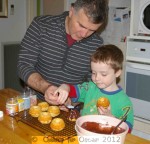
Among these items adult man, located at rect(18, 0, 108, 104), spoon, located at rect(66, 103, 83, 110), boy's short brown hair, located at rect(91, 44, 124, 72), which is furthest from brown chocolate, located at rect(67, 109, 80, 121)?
adult man, located at rect(18, 0, 108, 104)

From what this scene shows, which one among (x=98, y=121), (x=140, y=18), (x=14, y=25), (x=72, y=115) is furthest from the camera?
(x=14, y=25)

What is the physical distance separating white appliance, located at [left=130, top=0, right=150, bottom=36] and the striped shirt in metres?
0.99

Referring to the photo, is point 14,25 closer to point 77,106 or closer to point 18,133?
point 77,106

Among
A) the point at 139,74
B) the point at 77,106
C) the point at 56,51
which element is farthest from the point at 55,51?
the point at 139,74

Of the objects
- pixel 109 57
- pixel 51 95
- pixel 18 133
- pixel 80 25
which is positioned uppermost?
pixel 80 25

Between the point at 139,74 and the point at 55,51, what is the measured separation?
1.18 metres

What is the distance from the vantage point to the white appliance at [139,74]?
2439 mm

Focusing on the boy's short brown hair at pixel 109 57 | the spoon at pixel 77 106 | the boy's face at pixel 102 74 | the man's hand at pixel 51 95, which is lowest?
the spoon at pixel 77 106

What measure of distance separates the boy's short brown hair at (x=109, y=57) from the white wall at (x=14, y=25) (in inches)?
91.5

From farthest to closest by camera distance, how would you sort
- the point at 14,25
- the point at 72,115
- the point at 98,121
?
the point at 14,25
the point at 72,115
the point at 98,121

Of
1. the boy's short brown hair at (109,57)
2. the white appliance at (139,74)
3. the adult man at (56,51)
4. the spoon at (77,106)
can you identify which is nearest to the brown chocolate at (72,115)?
the spoon at (77,106)

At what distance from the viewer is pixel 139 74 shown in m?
2.51

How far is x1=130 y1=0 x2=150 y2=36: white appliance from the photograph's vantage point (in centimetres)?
243

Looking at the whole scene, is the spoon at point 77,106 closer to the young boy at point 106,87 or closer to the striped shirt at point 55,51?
the young boy at point 106,87
